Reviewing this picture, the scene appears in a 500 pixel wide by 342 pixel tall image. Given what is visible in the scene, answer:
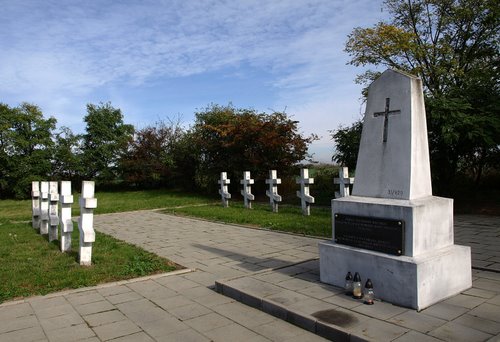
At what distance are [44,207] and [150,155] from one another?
1528cm

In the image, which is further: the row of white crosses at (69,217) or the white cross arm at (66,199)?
the white cross arm at (66,199)

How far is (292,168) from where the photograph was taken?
17969mm

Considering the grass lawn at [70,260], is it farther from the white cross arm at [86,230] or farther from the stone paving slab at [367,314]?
the stone paving slab at [367,314]

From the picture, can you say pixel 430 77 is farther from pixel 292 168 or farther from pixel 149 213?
pixel 149 213

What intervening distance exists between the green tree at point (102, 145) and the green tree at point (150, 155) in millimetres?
956

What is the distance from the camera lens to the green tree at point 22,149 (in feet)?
72.7

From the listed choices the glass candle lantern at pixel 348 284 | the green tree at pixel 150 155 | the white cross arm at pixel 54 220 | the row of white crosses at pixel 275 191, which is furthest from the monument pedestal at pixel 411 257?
the green tree at pixel 150 155

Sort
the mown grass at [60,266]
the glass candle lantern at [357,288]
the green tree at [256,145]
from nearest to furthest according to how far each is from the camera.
Result: the glass candle lantern at [357,288], the mown grass at [60,266], the green tree at [256,145]

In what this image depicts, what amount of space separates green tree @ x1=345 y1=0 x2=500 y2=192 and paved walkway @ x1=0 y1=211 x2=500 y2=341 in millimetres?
5866

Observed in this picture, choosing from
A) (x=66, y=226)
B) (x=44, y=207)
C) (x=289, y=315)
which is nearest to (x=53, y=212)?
(x=44, y=207)

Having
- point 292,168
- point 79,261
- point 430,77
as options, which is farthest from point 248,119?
point 79,261

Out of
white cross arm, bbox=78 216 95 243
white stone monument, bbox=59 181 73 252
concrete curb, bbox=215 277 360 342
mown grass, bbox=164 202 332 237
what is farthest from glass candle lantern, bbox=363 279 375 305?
white stone monument, bbox=59 181 73 252

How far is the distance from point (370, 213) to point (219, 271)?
8.64ft

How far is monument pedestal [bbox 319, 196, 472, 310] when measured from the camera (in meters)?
4.08
